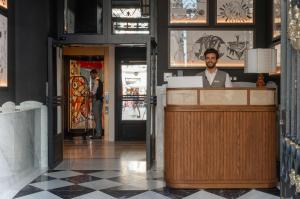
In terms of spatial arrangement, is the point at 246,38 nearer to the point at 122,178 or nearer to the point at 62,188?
the point at 122,178

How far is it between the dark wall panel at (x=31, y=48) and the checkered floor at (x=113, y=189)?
4.73 feet

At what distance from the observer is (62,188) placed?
17.7 feet

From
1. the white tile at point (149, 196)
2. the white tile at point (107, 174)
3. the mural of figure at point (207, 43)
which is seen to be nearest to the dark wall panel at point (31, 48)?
the white tile at point (107, 174)

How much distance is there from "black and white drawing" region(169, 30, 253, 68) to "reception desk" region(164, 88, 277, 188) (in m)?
1.95

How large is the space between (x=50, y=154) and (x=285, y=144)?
513 centimetres

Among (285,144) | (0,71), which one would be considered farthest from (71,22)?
(285,144)

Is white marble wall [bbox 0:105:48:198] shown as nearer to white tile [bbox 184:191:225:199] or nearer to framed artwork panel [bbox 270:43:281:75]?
white tile [bbox 184:191:225:199]

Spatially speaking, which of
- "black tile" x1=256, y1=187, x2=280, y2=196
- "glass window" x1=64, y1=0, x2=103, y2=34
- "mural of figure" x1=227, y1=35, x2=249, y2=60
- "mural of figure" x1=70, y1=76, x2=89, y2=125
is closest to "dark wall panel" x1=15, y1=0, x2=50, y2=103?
"glass window" x1=64, y1=0, x2=103, y2=34

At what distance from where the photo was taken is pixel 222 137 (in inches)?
211

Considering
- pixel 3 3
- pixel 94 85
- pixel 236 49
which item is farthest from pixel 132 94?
pixel 3 3

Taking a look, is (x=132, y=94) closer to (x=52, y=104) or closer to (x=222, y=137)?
(x=52, y=104)

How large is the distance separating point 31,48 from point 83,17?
4.06ft

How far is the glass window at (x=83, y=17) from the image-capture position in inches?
298

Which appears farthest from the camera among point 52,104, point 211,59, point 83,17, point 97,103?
point 97,103
